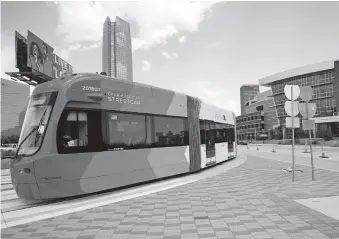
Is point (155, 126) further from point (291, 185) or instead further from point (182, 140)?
point (291, 185)

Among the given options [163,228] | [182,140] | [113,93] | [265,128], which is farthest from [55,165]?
[265,128]

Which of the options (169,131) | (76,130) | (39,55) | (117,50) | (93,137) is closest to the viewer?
(76,130)

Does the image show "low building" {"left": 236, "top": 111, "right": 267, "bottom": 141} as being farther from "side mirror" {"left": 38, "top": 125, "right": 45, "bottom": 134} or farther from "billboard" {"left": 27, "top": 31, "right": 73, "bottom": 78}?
"side mirror" {"left": 38, "top": 125, "right": 45, "bottom": 134}

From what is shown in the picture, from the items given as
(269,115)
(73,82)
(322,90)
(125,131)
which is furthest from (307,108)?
(269,115)

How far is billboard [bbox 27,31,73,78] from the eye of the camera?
26.5m

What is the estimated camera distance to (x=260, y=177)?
11297 mm

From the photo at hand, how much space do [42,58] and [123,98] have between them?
2221 cm

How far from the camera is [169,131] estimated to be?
11.4 meters

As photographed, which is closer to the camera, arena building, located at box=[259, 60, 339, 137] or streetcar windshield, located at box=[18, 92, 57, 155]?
streetcar windshield, located at box=[18, 92, 57, 155]

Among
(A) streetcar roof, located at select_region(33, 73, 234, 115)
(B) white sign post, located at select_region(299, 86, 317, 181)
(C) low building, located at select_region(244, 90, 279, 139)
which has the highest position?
(C) low building, located at select_region(244, 90, 279, 139)

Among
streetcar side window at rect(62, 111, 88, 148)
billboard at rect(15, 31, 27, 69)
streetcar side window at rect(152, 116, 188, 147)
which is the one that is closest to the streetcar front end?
streetcar side window at rect(62, 111, 88, 148)

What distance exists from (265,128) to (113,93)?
11860 cm

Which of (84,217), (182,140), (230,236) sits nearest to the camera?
(230,236)

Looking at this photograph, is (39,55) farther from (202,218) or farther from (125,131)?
(202,218)
